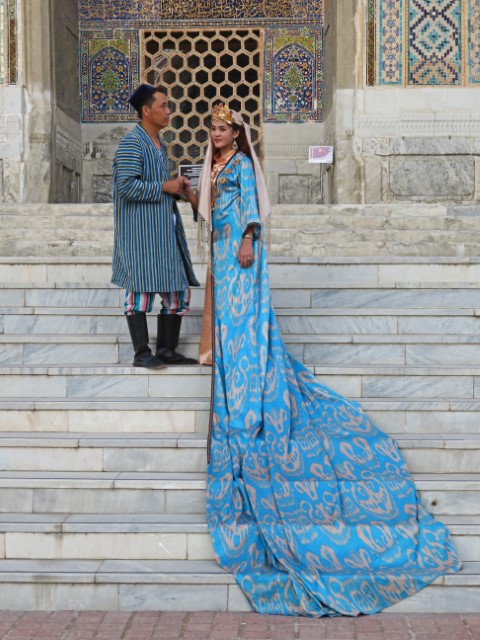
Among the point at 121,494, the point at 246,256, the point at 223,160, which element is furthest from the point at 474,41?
the point at 121,494

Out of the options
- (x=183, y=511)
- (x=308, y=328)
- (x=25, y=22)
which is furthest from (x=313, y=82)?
(x=183, y=511)

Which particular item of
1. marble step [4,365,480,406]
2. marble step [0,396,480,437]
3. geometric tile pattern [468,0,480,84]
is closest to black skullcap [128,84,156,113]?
marble step [4,365,480,406]

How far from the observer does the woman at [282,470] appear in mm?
3975

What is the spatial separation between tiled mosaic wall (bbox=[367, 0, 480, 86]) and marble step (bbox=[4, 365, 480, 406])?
546cm

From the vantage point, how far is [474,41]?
32.6 feet

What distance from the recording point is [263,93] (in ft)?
37.1

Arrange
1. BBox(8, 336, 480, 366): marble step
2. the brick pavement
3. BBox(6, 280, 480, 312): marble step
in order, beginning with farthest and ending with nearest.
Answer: BBox(6, 280, 480, 312): marble step → BBox(8, 336, 480, 366): marble step → the brick pavement

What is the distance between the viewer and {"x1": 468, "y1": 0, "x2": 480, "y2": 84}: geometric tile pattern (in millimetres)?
9922

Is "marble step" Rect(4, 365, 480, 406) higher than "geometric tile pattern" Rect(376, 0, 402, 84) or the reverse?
the reverse

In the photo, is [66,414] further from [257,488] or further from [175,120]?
[175,120]

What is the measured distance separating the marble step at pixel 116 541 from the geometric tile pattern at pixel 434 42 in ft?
22.1

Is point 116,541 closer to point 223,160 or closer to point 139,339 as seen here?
point 139,339

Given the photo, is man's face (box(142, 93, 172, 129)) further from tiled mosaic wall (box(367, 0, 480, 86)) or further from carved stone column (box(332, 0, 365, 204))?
tiled mosaic wall (box(367, 0, 480, 86))

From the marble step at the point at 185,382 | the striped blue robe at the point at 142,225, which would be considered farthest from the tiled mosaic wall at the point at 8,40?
the marble step at the point at 185,382
